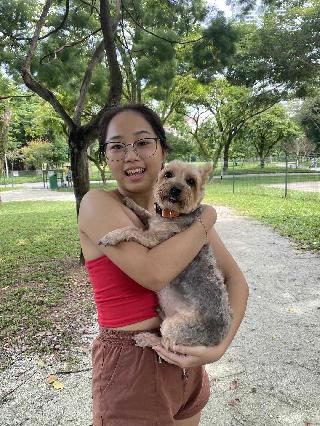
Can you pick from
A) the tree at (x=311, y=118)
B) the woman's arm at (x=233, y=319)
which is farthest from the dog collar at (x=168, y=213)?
the tree at (x=311, y=118)

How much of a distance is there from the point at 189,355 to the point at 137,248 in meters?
0.51

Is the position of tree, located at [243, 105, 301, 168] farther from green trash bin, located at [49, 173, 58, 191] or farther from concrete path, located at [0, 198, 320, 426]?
concrete path, located at [0, 198, 320, 426]

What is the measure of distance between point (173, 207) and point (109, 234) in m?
0.75

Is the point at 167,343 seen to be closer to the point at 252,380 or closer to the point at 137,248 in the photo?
the point at 137,248

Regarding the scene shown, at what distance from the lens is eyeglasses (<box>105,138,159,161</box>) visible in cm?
183

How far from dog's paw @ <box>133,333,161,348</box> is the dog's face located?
815mm

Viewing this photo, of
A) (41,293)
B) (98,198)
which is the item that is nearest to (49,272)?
(41,293)

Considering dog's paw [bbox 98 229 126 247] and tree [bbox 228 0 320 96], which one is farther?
tree [bbox 228 0 320 96]

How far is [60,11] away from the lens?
26.7 ft

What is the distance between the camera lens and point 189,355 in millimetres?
1683

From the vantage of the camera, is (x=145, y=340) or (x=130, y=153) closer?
(x=145, y=340)

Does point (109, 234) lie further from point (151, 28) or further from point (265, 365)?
point (151, 28)

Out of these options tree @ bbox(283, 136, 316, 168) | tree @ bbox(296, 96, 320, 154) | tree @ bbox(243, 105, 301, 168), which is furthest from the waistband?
tree @ bbox(283, 136, 316, 168)

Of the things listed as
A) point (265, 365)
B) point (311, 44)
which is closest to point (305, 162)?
point (311, 44)
